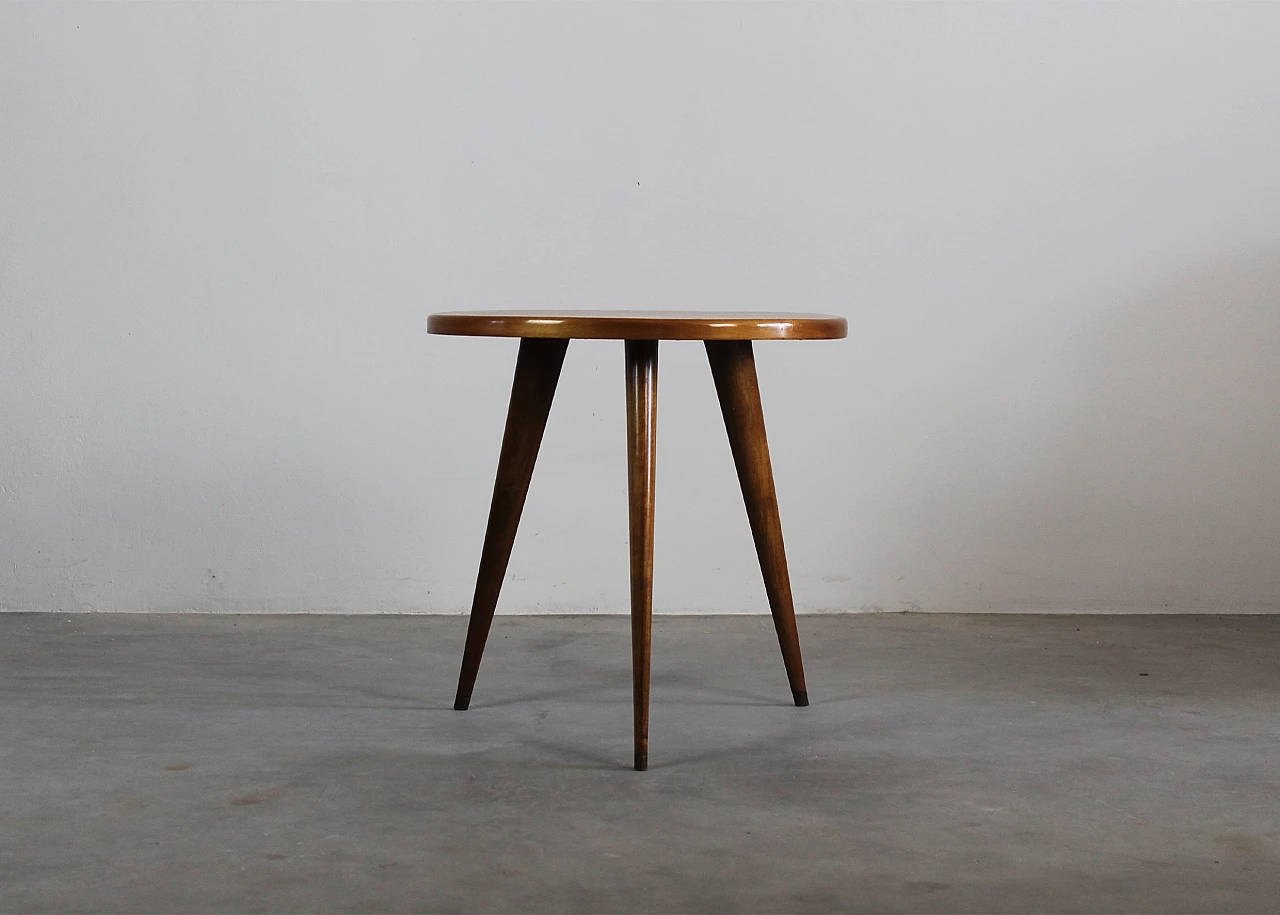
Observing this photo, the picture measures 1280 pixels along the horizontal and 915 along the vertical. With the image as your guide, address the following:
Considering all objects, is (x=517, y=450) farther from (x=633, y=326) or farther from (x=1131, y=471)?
(x=1131, y=471)

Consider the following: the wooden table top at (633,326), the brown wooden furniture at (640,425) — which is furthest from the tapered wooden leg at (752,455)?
the wooden table top at (633,326)

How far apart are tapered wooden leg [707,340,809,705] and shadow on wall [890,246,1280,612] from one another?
784 millimetres

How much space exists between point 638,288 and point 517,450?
2.59 ft

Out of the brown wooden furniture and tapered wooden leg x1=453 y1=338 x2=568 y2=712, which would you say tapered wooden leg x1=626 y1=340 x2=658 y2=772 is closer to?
the brown wooden furniture

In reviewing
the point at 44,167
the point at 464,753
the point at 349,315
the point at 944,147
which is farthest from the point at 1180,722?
the point at 44,167

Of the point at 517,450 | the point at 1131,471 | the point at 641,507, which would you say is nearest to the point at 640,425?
the point at 641,507

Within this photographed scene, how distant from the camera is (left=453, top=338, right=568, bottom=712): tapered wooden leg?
1817 mm

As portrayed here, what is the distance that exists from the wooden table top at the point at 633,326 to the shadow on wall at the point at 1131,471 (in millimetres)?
1019

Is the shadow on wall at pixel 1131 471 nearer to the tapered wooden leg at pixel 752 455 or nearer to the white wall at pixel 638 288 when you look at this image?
the white wall at pixel 638 288

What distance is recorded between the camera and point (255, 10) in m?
2.47

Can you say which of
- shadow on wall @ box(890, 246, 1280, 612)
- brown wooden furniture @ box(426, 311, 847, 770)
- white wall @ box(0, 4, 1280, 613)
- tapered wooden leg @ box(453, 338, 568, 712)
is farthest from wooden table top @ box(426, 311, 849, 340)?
shadow on wall @ box(890, 246, 1280, 612)

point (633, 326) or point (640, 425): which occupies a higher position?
point (633, 326)

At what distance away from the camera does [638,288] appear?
8.29 feet

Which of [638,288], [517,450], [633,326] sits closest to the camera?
[633,326]
